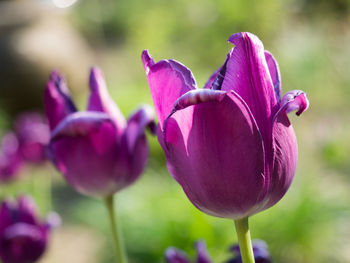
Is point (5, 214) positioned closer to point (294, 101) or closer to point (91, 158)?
point (91, 158)

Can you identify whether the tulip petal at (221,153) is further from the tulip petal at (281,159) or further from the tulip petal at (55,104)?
the tulip petal at (55,104)

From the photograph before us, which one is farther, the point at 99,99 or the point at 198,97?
the point at 99,99

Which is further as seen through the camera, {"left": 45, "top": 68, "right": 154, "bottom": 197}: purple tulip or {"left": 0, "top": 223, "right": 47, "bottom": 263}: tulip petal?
{"left": 0, "top": 223, "right": 47, "bottom": 263}: tulip petal

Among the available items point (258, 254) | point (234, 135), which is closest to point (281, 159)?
point (234, 135)

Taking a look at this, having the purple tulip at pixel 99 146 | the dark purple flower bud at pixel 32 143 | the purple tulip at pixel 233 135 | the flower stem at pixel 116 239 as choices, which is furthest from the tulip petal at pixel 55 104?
the dark purple flower bud at pixel 32 143

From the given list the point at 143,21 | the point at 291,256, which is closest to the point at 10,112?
the point at 143,21

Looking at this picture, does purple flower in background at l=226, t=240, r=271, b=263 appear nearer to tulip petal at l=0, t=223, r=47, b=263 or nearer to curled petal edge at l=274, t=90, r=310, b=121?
curled petal edge at l=274, t=90, r=310, b=121

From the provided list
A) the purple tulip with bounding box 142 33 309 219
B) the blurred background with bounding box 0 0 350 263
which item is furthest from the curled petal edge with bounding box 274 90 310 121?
the blurred background with bounding box 0 0 350 263
